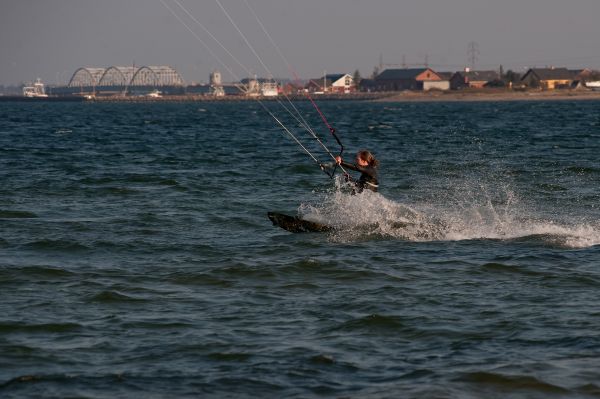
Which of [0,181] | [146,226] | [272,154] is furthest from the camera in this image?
[272,154]

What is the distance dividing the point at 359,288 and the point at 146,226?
7221mm

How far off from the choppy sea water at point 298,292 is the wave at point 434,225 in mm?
51

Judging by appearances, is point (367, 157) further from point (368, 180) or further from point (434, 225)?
point (434, 225)

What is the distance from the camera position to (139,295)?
1255 cm

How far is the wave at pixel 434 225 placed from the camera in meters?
16.7

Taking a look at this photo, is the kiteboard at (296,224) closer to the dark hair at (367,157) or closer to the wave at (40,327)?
the dark hair at (367,157)

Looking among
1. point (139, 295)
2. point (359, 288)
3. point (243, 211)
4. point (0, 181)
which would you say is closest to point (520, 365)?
point (359, 288)

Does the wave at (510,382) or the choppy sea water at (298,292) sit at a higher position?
the choppy sea water at (298,292)

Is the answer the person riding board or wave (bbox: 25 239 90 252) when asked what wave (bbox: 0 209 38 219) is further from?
the person riding board

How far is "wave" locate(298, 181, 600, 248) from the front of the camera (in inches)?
656

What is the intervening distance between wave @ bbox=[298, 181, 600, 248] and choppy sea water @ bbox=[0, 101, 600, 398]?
0.05 metres

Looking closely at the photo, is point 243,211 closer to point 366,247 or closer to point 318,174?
point 366,247

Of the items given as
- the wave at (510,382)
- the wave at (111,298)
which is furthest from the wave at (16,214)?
the wave at (510,382)

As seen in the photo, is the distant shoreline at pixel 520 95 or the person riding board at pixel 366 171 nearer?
the person riding board at pixel 366 171
